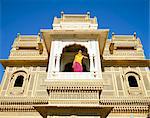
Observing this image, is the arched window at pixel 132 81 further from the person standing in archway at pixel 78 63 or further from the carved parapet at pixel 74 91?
the carved parapet at pixel 74 91

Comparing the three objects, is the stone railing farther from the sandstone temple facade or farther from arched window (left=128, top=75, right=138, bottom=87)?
arched window (left=128, top=75, right=138, bottom=87)

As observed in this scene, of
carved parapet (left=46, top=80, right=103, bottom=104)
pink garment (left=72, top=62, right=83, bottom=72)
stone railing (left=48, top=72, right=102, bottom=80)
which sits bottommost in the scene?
carved parapet (left=46, top=80, right=103, bottom=104)

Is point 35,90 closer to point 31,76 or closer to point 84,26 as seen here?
point 31,76

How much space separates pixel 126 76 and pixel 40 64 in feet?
16.3

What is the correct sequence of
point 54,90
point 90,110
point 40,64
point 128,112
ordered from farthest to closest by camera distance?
point 40,64
point 128,112
point 54,90
point 90,110

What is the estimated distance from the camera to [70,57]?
12.2 m

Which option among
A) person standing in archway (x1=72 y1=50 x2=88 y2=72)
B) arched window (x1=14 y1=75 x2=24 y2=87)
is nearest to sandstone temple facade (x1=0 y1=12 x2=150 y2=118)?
arched window (x1=14 y1=75 x2=24 y2=87)

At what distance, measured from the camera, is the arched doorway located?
11.9 meters

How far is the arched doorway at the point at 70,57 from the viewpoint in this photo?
11.9m

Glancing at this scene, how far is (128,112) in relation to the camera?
41.6 feet

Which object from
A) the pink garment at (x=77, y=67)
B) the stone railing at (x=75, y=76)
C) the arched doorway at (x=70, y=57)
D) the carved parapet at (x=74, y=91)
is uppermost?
the arched doorway at (x=70, y=57)

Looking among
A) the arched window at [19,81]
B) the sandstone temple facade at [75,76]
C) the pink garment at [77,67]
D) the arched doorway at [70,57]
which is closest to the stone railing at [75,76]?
the sandstone temple facade at [75,76]

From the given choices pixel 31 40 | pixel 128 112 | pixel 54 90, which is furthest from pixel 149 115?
pixel 31 40

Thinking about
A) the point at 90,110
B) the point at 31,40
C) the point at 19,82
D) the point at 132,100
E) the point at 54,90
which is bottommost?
the point at 90,110
